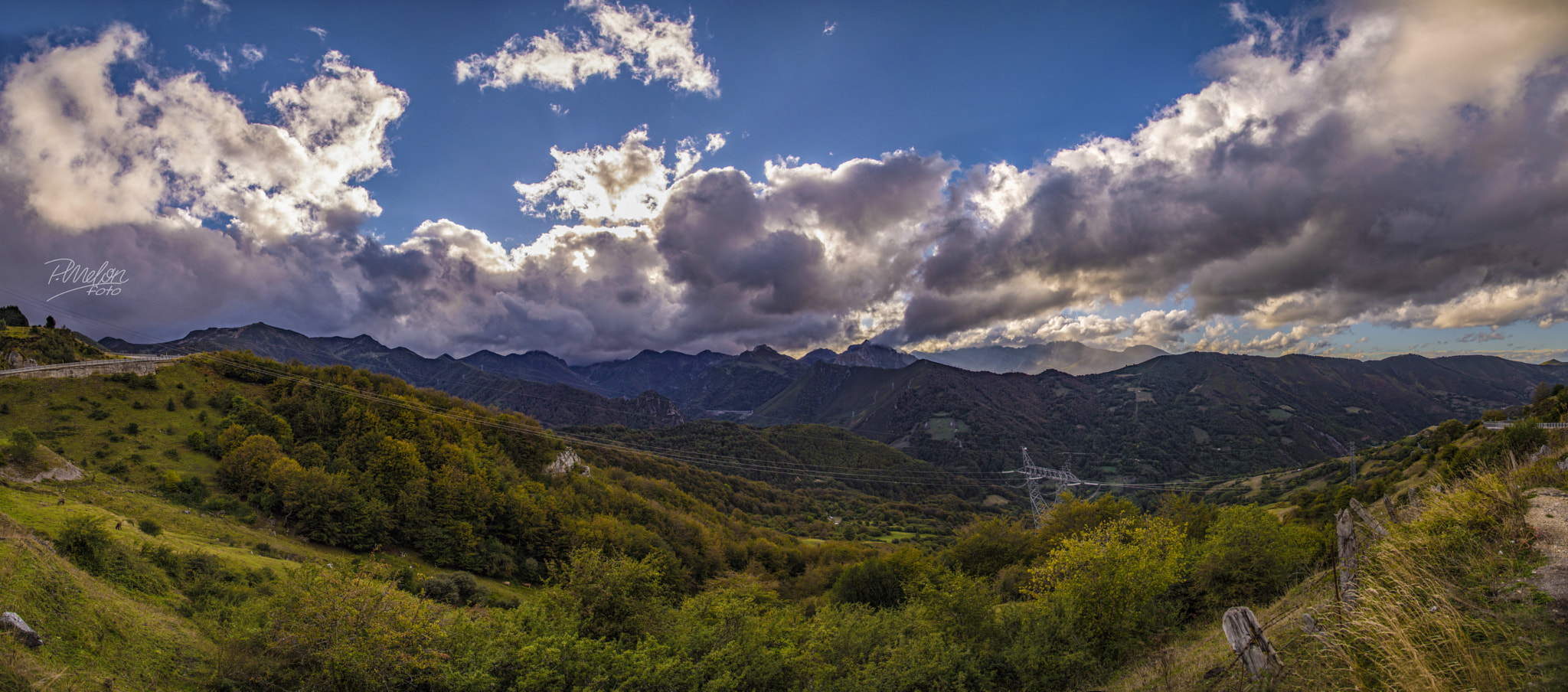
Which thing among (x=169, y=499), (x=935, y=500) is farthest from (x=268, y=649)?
(x=935, y=500)

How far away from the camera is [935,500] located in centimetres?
18150

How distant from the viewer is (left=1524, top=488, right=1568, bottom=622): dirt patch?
A: 7.45 meters

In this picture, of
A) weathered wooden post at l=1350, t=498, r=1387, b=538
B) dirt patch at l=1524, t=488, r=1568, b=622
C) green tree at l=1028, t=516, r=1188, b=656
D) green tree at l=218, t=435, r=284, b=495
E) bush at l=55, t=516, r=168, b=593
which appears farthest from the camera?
green tree at l=218, t=435, r=284, b=495

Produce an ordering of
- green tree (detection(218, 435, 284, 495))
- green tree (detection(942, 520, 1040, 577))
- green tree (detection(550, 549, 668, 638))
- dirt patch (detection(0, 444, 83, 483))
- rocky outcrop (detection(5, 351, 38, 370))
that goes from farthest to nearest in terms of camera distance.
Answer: rocky outcrop (detection(5, 351, 38, 370))
green tree (detection(942, 520, 1040, 577))
green tree (detection(218, 435, 284, 495))
dirt patch (detection(0, 444, 83, 483))
green tree (detection(550, 549, 668, 638))

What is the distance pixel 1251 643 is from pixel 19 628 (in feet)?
110

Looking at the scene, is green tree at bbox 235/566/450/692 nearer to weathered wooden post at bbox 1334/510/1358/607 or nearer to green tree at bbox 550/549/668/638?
green tree at bbox 550/549/668/638

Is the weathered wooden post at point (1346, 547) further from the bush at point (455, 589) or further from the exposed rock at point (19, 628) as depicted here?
the bush at point (455, 589)

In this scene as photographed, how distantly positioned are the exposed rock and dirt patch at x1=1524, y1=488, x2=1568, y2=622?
34.9m

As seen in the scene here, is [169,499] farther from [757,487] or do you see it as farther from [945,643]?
[757,487]

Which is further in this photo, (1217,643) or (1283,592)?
(1283,592)

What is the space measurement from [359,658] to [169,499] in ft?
143

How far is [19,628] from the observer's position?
14.8 m

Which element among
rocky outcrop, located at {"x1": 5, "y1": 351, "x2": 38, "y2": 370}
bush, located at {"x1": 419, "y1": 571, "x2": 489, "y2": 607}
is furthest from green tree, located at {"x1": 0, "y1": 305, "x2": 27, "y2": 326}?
bush, located at {"x1": 419, "y1": 571, "x2": 489, "y2": 607}

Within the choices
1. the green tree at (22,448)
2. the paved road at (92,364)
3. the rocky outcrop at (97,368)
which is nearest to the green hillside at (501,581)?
the green tree at (22,448)
